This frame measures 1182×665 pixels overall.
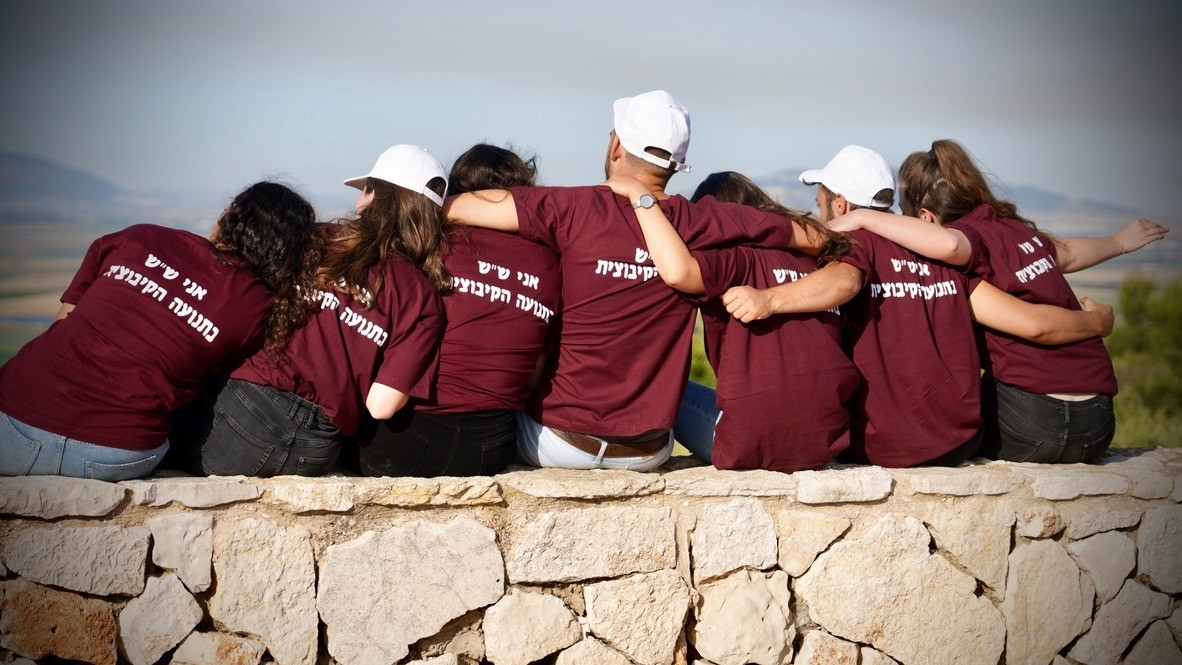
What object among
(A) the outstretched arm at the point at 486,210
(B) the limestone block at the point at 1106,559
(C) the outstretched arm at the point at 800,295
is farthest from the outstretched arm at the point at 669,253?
(B) the limestone block at the point at 1106,559

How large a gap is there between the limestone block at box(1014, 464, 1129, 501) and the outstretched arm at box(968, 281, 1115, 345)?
0.52 meters

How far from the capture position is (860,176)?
3.81 meters

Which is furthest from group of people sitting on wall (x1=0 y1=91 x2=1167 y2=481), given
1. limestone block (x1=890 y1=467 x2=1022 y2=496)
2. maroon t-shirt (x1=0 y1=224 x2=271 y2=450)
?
limestone block (x1=890 y1=467 x2=1022 y2=496)

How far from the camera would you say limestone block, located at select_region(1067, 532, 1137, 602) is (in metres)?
3.72

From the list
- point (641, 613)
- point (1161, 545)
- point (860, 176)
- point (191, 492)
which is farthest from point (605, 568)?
point (1161, 545)

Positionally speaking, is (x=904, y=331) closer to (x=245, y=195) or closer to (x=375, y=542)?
(x=375, y=542)

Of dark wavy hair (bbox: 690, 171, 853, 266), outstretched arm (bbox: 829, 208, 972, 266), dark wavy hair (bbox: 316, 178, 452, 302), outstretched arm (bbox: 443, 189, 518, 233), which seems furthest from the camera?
outstretched arm (bbox: 829, 208, 972, 266)

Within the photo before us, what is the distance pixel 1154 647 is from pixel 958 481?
1.19 meters

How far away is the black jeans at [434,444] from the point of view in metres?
3.16

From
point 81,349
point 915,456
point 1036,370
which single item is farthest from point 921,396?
point 81,349

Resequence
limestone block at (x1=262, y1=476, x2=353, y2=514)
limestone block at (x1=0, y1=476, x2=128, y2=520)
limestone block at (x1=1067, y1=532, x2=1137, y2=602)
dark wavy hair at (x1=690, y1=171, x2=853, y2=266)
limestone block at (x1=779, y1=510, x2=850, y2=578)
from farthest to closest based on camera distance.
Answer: limestone block at (x1=1067, y1=532, x2=1137, y2=602) < dark wavy hair at (x1=690, y1=171, x2=853, y2=266) < limestone block at (x1=779, y1=510, x2=850, y2=578) < limestone block at (x1=262, y1=476, x2=353, y2=514) < limestone block at (x1=0, y1=476, x2=128, y2=520)

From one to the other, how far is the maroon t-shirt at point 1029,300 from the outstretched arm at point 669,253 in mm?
1239

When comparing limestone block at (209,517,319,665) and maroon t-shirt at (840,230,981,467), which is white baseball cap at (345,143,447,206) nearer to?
limestone block at (209,517,319,665)

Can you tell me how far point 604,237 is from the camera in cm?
324
